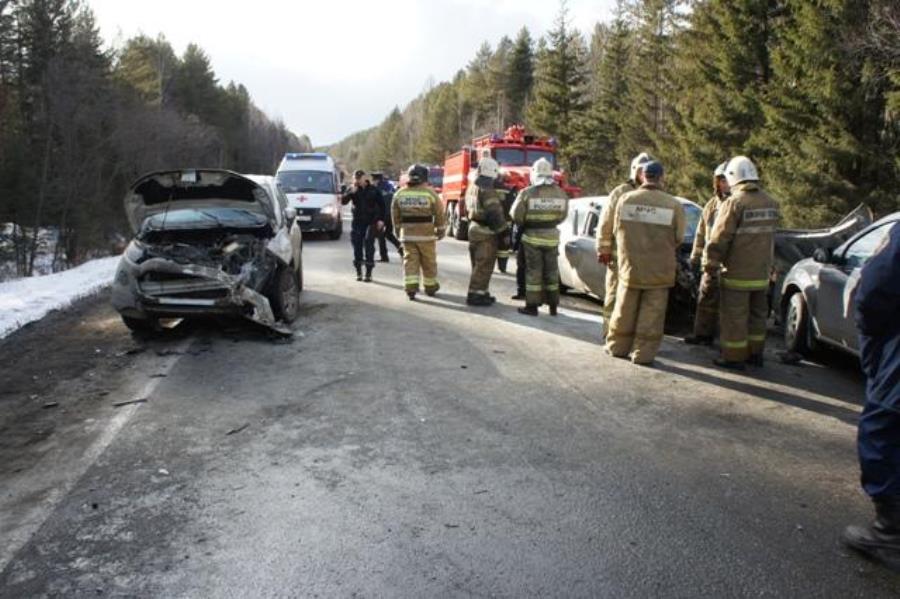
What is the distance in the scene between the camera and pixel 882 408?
3.31 metres

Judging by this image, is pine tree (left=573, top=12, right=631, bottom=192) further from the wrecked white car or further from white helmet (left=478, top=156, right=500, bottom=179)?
the wrecked white car

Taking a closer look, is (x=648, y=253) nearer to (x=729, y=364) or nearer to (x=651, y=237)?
(x=651, y=237)

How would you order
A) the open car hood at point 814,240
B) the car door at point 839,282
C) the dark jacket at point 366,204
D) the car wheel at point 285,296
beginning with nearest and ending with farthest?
1. the car door at point 839,282
2. the car wheel at point 285,296
3. the open car hood at point 814,240
4. the dark jacket at point 366,204

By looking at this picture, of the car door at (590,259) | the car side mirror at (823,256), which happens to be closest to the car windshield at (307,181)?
the car door at (590,259)

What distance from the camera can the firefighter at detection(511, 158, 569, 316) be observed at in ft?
29.2

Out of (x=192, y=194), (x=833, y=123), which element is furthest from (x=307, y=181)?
(x=833, y=123)

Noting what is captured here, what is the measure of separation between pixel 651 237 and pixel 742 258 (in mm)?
857

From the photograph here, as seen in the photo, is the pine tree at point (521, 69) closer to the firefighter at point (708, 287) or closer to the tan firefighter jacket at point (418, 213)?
the tan firefighter jacket at point (418, 213)

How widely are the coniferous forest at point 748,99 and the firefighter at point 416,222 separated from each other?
11.6m

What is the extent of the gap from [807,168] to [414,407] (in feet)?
54.7

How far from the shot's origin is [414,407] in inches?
211

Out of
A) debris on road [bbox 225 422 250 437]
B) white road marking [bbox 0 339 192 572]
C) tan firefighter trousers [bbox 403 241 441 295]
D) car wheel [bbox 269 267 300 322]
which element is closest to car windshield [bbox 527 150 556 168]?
tan firefighter trousers [bbox 403 241 441 295]

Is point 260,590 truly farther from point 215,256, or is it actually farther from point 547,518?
point 215,256

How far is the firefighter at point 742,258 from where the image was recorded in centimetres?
667
